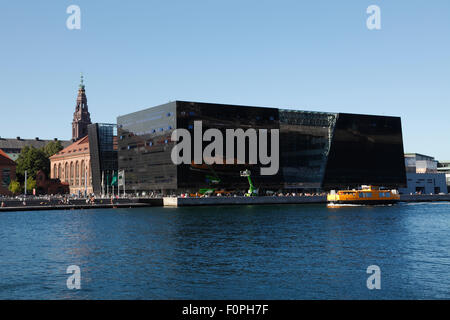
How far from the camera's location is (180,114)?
14825cm

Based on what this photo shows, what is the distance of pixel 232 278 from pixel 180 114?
11838cm

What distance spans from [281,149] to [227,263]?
12926 centimetres

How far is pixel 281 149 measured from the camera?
6526 inches

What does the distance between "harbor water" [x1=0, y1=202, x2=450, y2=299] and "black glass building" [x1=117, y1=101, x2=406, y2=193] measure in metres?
87.1

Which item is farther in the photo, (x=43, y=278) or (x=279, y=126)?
(x=279, y=126)

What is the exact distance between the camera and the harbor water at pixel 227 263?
1135 inches

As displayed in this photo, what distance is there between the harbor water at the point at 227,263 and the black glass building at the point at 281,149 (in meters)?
87.1

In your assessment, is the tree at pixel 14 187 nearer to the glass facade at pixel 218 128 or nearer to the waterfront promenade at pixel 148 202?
the waterfront promenade at pixel 148 202

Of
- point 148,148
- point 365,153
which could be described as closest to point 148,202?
point 148,148

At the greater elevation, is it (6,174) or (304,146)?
(304,146)

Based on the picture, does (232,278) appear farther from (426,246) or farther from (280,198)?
(280,198)

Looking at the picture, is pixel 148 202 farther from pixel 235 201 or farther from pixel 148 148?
pixel 148 148

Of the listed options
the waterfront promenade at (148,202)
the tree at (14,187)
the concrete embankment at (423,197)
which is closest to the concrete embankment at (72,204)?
the waterfront promenade at (148,202)
